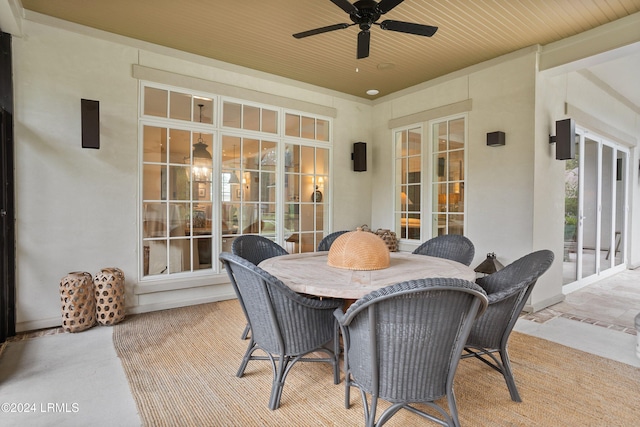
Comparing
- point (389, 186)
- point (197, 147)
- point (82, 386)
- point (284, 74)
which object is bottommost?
point (82, 386)

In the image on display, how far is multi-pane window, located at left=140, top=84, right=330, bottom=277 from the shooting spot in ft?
12.8

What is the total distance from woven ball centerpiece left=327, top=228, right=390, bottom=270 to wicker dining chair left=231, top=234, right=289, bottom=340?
1.03 meters

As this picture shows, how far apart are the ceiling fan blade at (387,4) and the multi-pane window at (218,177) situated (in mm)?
2403

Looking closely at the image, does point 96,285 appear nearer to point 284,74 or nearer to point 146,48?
point 146,48

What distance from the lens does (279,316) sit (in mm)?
1972

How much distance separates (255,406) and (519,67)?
14.0 feet

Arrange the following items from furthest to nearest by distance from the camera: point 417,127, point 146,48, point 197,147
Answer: point 417,127
point 197,147
point 146,48

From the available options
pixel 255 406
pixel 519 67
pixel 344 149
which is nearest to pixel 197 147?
pixel 344 149

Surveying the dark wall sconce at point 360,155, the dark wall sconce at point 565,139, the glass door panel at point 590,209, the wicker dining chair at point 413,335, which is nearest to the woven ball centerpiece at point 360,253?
the wicker dining chair at point 413,335

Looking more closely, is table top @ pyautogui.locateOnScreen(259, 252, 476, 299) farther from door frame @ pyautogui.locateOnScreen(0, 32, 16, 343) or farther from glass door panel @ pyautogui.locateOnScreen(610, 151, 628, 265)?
glass door panel @ pyautogui.locateOnScreen(610, 151, 628, 265)

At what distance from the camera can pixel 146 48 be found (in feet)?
12.3

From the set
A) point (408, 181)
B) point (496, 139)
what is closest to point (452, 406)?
point (496, 139)

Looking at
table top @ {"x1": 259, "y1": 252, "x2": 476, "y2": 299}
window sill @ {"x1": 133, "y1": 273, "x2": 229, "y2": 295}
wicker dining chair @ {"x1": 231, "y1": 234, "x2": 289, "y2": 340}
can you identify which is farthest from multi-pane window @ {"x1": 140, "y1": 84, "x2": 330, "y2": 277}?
table top @ {"x1": 259, "y1": 252, "x2": 476, "y2": 299}

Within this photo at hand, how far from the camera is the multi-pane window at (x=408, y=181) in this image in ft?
16.9
